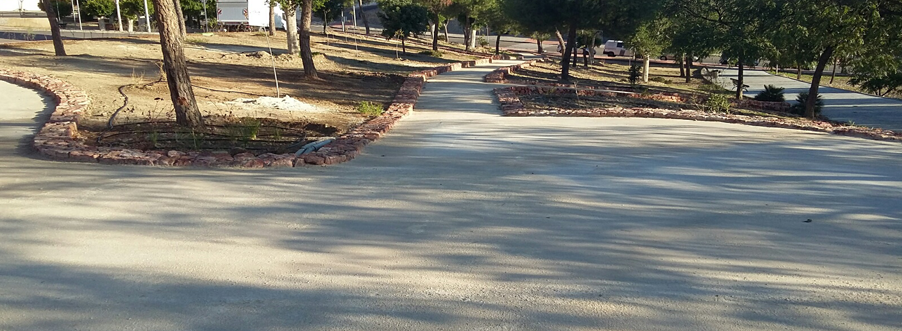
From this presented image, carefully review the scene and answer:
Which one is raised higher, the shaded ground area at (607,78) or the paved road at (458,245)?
the paved road at (458,245)

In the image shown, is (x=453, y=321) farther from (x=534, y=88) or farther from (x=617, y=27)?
(x=617, y=27)

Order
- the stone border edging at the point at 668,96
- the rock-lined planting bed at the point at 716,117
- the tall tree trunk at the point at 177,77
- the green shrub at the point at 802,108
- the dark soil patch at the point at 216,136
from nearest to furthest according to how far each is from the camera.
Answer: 1. the dark soil patch at the point at 216,136
2. the tall tree trunk at the point at 177,77
3. the rock-lined planting bed at the point at 716,117
4. the stone border edging at the point at 668,96
5. the green shrub at the point at 802,108

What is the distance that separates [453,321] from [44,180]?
18.3ft

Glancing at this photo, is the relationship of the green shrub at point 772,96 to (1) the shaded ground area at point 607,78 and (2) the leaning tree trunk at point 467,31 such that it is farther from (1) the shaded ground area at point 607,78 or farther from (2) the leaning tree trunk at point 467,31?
(2) the leaning tree trunk at point 467,31

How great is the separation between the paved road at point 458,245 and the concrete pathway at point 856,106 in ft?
50.9

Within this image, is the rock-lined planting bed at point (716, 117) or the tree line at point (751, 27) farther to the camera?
the tree line at point (751, 27)

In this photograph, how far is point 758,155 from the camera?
9875 mm

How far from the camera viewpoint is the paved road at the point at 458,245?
13.9ft

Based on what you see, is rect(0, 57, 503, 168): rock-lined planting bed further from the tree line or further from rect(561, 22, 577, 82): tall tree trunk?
rect(561, 22, 577, 82): tall tree trunk

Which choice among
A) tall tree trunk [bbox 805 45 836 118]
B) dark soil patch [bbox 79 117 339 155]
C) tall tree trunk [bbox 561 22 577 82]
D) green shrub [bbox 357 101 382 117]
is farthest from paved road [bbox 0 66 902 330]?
tall tree trunk [bbox 561 22 577 82]

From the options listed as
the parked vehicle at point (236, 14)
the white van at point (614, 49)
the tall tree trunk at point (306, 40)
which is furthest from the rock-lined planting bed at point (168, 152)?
the white van at point (614, 49)

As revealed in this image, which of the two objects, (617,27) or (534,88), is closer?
(534,88)

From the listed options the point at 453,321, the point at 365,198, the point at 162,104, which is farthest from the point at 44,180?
the point at 162,104

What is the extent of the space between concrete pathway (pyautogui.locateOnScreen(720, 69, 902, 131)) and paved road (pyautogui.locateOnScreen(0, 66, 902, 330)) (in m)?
15.5
